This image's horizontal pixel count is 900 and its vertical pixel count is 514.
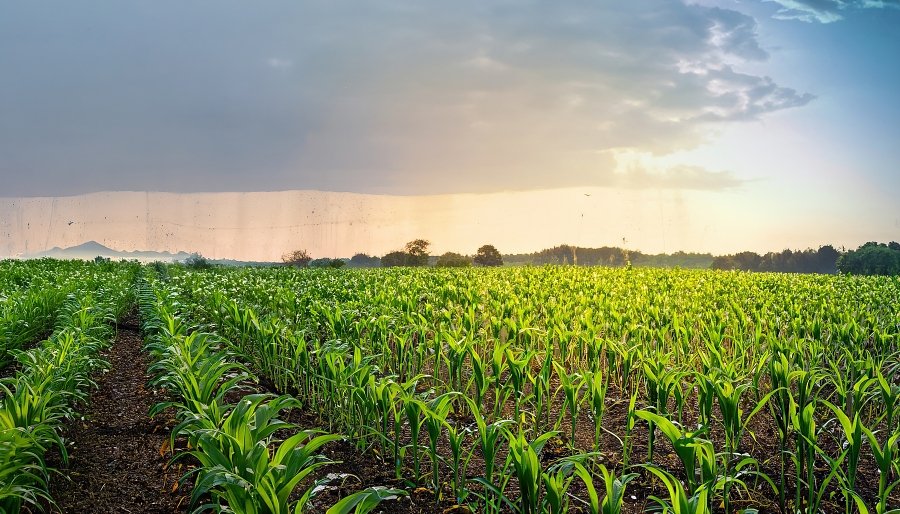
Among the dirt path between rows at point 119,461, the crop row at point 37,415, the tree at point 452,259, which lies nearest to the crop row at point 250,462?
the dirt path between rows at point 119,461

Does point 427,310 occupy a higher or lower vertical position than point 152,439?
higher

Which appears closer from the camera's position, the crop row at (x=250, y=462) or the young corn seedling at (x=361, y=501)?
the young corn seedling at (x=361, y=501)

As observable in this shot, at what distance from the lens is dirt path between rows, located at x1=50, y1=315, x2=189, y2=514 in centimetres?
508

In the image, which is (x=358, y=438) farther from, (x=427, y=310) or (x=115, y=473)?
(x=427, y=310)

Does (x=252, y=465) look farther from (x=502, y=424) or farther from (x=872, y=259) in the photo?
(x=872, y=259)

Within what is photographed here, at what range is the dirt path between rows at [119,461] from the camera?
16.7 ft

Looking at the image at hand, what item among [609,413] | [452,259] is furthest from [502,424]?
[452,259]

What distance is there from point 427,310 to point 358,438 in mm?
3782

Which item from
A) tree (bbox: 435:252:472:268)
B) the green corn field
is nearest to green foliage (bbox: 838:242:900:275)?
tree (bbox: 435:252:472:268)

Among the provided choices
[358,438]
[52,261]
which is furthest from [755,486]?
[52,261]

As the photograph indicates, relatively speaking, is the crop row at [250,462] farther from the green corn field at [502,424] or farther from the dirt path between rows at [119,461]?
the dirt path between rows at [119,461]

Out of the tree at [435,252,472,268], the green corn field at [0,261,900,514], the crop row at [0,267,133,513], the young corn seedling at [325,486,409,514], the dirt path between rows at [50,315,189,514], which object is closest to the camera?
the young corn seedling at [325,486,409,514]

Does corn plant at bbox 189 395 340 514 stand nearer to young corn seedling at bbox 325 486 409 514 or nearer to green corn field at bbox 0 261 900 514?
green corn field at bbox 0 261 900 514

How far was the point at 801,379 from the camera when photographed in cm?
548
